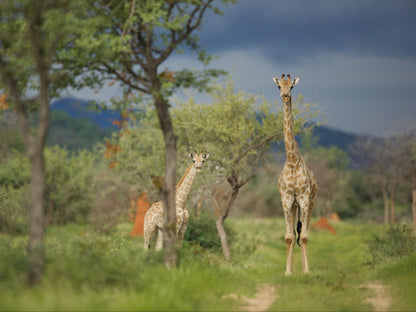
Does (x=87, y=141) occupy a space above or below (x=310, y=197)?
above

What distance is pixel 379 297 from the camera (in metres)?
10.9

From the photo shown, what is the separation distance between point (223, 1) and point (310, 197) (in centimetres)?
644

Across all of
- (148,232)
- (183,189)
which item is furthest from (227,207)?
(148,232)

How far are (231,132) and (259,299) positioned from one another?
960 cm

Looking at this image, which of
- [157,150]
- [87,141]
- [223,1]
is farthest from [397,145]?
[87,141]

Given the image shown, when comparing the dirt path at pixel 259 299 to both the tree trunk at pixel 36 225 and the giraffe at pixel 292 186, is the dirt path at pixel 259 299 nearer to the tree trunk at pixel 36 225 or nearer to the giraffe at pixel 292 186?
the giraffe at pixel 292 186

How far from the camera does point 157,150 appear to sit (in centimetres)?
2428

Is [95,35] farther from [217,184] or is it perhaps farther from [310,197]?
[217,184]

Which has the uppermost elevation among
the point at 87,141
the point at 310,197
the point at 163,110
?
the point at 87,141

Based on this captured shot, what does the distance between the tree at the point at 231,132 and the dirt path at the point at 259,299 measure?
7962 mm

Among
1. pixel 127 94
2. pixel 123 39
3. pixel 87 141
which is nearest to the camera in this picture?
pixel 123 39

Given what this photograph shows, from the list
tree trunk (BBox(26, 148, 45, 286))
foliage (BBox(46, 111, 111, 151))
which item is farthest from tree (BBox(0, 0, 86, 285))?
foliage (BBox(46, 111, 111, 151))

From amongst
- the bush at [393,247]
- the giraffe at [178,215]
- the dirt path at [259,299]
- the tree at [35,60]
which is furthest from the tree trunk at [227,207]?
the tree at [35,60]

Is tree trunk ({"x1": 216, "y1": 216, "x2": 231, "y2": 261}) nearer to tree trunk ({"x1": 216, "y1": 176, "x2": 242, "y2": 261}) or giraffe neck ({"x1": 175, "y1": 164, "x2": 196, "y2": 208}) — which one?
tree trunk ({"x1": 216, "y1": 176, "x2": 242, "y2": 261})
